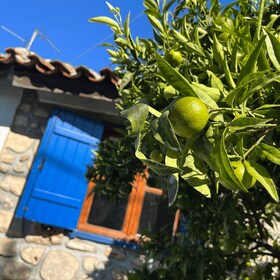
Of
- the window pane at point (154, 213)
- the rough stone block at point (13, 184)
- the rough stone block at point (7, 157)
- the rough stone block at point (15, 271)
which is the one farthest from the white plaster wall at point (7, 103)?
the window pane at point (154, 213)

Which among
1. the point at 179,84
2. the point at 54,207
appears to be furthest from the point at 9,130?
the point at 179,84

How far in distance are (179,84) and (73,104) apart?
351 centimetres

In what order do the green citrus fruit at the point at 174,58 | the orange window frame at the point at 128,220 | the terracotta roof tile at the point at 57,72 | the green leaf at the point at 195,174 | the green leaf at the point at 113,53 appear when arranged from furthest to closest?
the orange window frame at the point at 128,220, the terracotta roof tile at the point at 57,72, the green leaf at the point at 113,53, the green citrus fruit at the point at 174,58, the green leaf at the point at 195,174

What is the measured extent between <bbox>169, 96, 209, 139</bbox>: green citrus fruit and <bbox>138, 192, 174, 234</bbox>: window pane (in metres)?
3.59

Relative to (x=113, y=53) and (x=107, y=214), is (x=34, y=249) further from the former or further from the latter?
(x=113, y=53)

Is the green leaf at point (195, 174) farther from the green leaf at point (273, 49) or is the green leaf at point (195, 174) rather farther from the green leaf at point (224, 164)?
the green leaf at point (273, 49)

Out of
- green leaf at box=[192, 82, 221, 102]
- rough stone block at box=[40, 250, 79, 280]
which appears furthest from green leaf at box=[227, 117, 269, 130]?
rough stone block at box=[40, 250, 79, 280]

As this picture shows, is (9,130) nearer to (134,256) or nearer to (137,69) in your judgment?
(134,256)

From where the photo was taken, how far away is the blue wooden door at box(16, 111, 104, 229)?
11.1 feet

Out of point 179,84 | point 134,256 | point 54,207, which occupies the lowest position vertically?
point 134,256

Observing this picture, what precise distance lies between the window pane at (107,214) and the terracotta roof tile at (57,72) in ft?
5.20

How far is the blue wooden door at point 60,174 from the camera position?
3389 mm

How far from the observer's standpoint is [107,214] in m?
4.11

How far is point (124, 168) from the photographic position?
6.18ft
